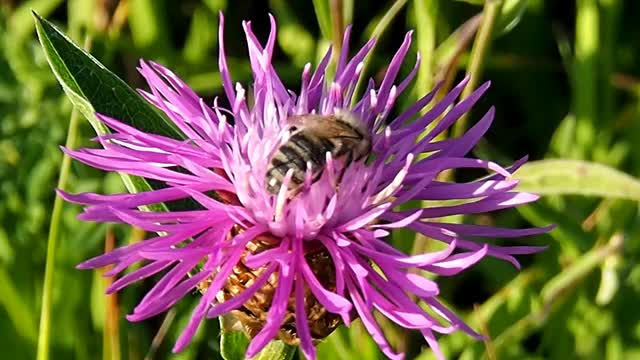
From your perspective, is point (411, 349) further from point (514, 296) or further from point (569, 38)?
point (569, 38)

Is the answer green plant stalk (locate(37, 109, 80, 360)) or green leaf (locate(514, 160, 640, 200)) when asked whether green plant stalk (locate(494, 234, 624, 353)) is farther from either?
green plant stalk (locate(37, 109, 80, 360))

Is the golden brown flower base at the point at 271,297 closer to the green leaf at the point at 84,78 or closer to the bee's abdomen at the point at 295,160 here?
the bee's abdomen at the point at 295,160

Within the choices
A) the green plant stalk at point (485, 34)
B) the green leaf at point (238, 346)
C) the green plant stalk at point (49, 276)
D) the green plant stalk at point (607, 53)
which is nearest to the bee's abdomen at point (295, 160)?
the green leaf at point (238, 346)

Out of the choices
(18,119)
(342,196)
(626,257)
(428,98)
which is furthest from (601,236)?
(18,119)

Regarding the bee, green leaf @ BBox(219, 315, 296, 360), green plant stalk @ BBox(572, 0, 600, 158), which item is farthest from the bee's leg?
green plant stalk @ BBox(572, 0, 600, 158)

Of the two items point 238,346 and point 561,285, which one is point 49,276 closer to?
point 238,346
